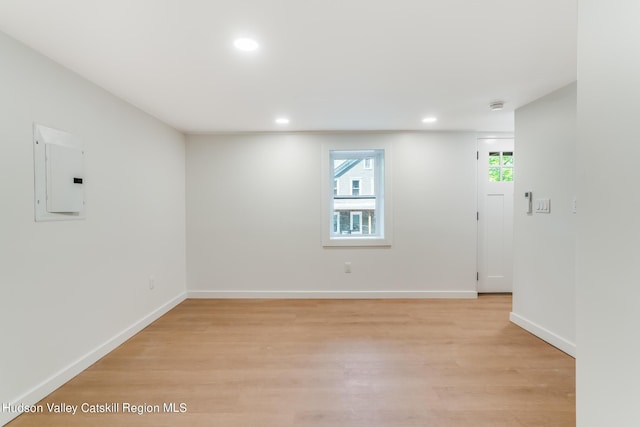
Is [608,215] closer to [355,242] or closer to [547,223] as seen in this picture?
[547,223]

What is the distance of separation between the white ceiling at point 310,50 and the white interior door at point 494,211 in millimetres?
1069

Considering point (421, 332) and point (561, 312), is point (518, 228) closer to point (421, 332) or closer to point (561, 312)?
point (561, 312)

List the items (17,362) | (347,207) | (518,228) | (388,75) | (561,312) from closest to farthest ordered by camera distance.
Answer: (17,362)
(388,75)
(561,312)
(518,228)
(347,207)

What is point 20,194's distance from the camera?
5.71 ft

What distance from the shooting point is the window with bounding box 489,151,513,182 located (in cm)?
395

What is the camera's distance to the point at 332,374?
6.96ft

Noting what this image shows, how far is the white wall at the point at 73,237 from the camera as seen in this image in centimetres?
170

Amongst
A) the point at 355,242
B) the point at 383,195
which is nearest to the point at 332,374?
the point at 355,242

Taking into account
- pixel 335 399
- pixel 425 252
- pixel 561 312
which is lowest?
pixel 335 399

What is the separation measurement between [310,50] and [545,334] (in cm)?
311

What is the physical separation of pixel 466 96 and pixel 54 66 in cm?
319

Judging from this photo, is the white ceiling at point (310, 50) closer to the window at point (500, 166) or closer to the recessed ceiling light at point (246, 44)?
the recessed ceiling light at point (246, 44)

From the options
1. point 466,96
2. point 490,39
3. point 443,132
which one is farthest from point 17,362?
point 443,132

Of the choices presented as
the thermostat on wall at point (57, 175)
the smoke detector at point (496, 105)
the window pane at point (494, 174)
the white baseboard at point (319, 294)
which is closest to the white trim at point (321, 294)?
the white baseboard at point (319, 294)
